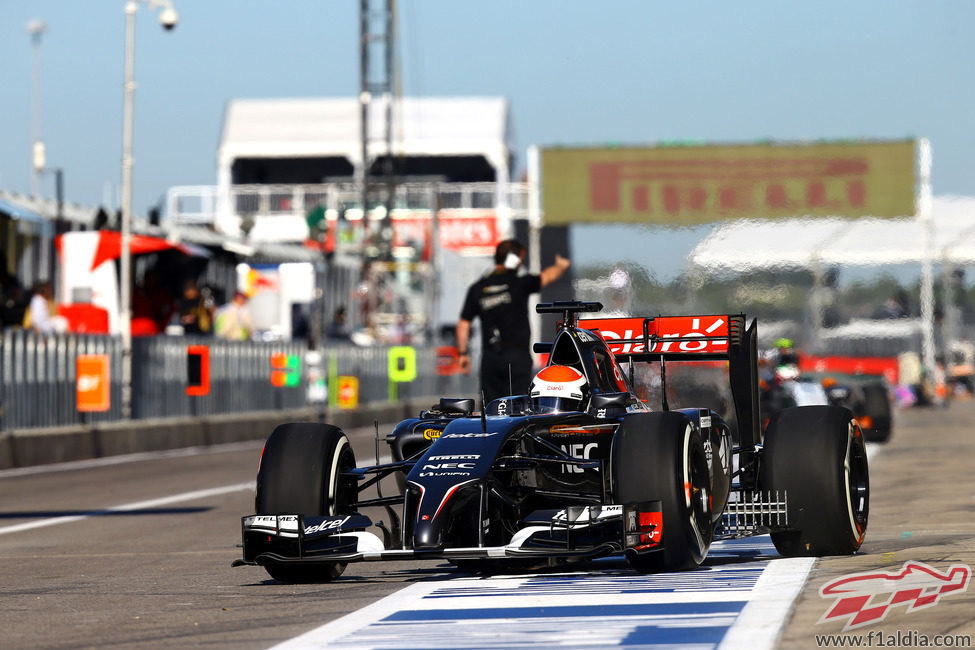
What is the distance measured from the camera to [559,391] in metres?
10.1

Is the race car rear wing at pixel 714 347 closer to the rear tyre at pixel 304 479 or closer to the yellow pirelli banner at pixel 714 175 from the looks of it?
the rear tyre at pixel 304 479

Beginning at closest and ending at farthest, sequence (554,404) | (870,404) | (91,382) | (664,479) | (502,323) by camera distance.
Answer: (664,479) → (554,404) → (502,323) → (91,382) → (870,404)

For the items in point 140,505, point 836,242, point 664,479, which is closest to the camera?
point 664,479

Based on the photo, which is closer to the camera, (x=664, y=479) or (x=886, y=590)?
(x=886, y=590)

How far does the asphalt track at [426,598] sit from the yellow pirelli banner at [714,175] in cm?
3487

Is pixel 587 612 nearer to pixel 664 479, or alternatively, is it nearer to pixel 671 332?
pixel 664 479

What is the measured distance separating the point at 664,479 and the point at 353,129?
72.3m

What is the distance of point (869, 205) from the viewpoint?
52.1m

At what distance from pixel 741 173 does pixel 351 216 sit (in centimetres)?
1223

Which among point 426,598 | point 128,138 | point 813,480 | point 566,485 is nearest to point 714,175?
point 128,138

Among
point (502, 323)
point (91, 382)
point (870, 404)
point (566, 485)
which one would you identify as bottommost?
point (870, 404)

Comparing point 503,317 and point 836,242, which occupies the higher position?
point 836,242

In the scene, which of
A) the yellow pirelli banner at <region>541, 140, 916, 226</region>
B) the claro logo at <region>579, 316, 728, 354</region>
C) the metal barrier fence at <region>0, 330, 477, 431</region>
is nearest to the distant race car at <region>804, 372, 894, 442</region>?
the metal barrier fence at <region>0, 330, 477, 431</region>

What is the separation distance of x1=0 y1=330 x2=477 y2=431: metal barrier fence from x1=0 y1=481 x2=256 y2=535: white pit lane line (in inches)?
196
